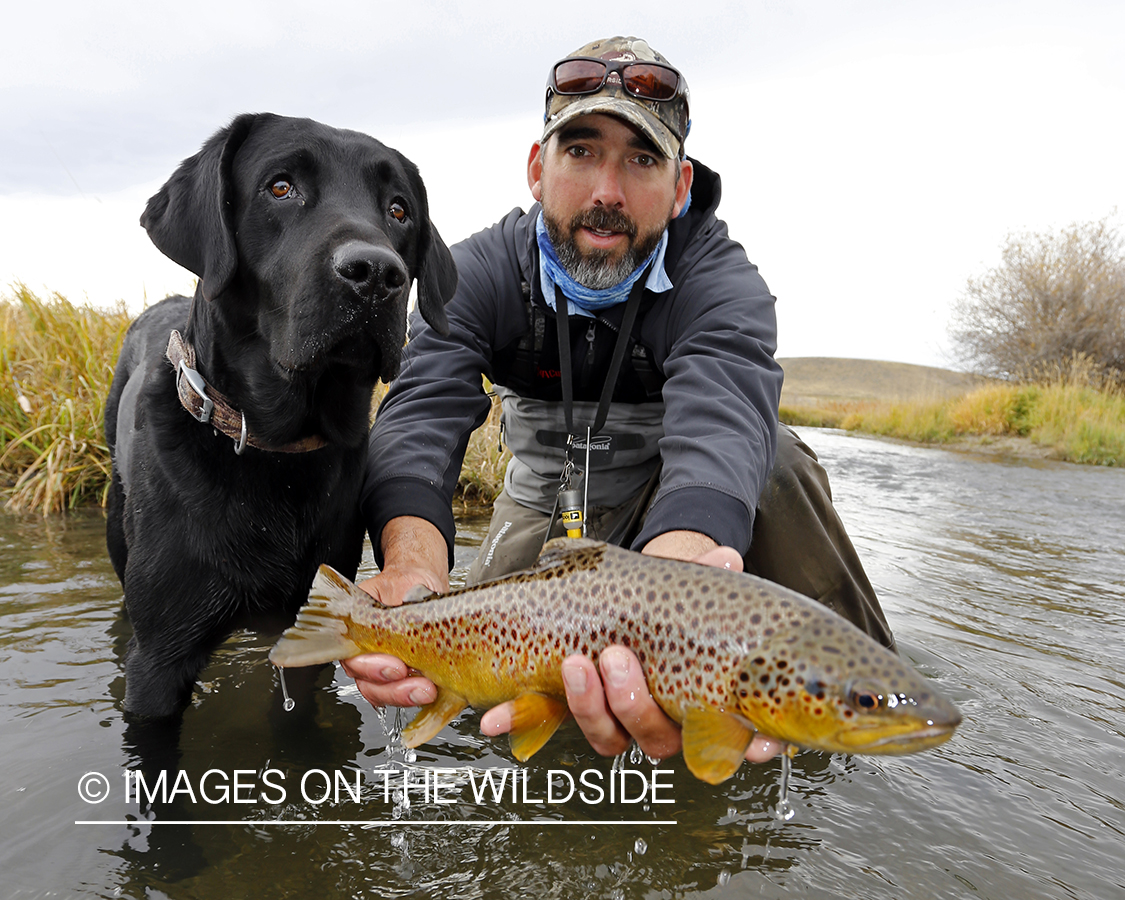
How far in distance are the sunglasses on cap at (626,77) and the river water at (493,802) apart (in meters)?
2.93

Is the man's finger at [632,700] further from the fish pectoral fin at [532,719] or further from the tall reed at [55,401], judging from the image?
the tall reed at [55,401]

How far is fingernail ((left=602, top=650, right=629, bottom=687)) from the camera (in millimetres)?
1795

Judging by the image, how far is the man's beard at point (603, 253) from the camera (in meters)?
3.51

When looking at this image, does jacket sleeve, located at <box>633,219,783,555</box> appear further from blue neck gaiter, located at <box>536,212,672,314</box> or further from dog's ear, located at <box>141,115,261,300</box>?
dog's ear, located at <box>141,115,261,300</box>

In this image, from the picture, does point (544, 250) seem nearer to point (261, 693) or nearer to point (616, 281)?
point (616, 281)

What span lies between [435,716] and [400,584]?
0.54 meters

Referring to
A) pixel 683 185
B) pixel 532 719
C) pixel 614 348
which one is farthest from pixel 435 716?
pixel 683 185

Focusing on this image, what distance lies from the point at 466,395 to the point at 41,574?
10.7 ft

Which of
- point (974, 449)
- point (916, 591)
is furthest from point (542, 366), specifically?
point (974, 449)

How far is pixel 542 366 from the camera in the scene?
3832 millimetres

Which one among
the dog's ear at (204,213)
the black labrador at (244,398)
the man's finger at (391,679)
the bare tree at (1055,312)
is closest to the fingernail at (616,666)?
the man's finger at (391,679)

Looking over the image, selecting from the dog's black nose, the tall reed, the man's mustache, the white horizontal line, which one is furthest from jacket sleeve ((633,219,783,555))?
the tall reed

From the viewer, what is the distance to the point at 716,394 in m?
2.99

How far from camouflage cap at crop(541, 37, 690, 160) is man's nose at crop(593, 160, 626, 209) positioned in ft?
0.71
